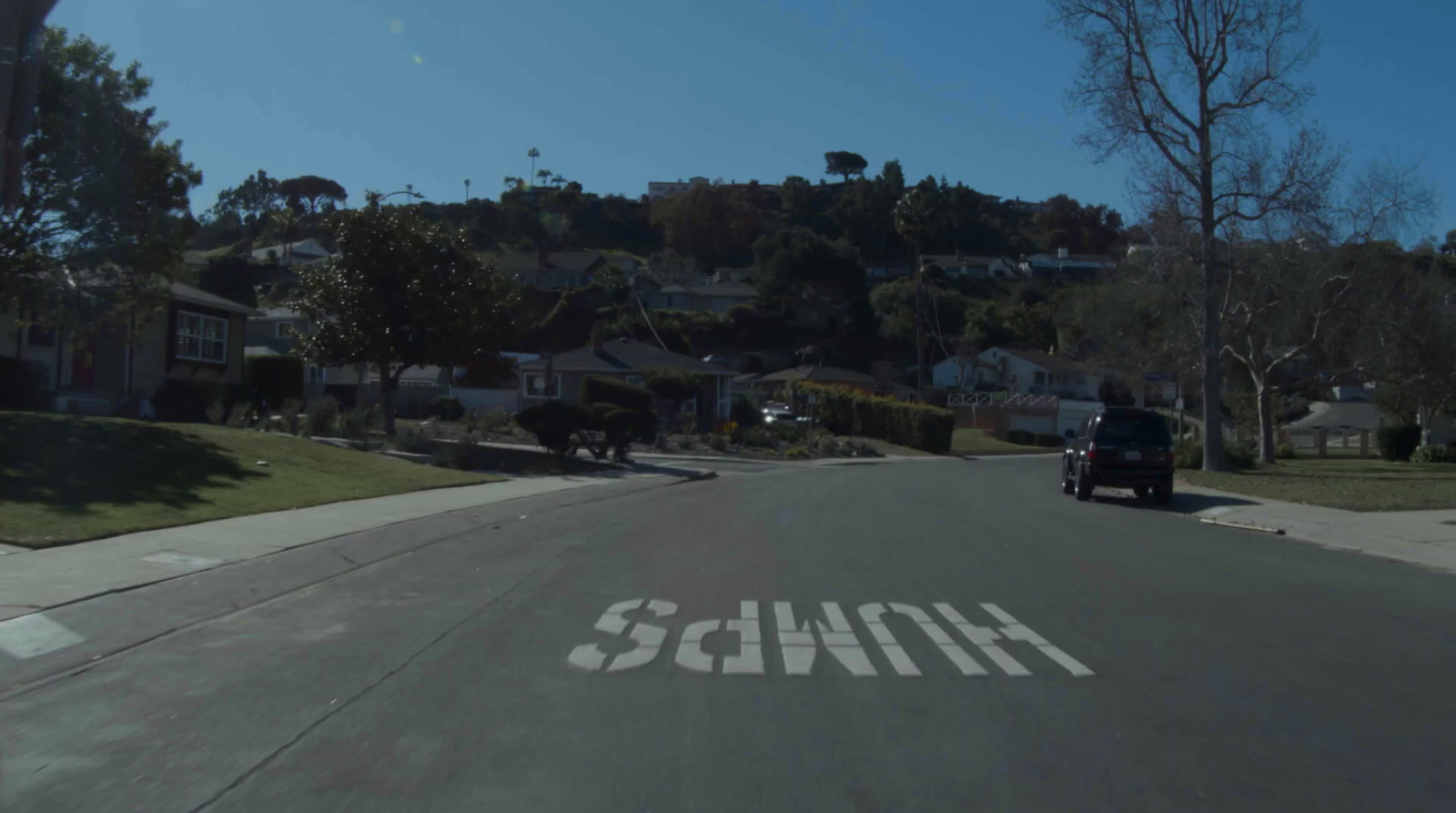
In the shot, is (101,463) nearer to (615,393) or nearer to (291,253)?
(615,393)

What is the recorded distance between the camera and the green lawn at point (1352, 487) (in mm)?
23000

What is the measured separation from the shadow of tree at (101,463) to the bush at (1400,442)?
149 feet

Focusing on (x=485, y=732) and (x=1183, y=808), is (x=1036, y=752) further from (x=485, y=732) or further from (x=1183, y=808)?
(x=485, y=732)

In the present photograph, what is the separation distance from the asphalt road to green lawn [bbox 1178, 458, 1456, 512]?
10112mm

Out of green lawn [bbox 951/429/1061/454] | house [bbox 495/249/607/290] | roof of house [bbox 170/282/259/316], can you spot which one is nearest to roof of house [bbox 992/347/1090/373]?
green lawn [bbox 951/429/1061/454]

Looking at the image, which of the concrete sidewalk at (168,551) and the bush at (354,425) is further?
the bush at (354,425)

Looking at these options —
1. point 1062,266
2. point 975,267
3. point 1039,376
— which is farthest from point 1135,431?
point 1062,266

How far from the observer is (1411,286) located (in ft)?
142

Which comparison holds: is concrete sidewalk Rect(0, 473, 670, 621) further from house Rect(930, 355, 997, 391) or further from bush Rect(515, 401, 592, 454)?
house Rect(930, 355, 997, 391)

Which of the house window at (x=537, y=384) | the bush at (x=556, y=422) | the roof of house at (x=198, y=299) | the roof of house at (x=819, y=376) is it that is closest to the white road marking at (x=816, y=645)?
the bush at (x=556, y=422)

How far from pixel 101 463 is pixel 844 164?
154 m

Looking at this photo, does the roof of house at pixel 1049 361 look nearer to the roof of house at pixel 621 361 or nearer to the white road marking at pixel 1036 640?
the roof of house at pixel 621 361

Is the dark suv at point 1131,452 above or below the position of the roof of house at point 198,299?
below

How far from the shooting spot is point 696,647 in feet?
29.0
